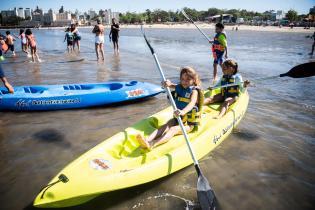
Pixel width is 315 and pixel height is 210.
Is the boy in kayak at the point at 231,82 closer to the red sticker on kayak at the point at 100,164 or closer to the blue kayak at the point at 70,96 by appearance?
the blue kayak at the point at 70,96

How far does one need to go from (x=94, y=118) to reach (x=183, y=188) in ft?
10.2

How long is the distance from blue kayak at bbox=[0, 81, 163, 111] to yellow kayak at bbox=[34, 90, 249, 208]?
2119 millimetres

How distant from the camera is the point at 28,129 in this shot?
5.32m

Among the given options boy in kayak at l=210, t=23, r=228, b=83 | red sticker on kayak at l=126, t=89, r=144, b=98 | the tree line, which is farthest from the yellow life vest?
the tree line

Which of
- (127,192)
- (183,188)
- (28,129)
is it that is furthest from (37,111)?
(183,188)

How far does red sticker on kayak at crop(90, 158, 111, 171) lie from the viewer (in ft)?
10.5

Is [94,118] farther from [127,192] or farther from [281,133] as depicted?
[281,133]

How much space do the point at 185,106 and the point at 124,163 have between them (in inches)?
55.4

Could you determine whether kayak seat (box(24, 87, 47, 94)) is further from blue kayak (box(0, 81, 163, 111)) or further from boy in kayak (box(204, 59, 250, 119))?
boy in kayak (box(204, 59, 250, 119))

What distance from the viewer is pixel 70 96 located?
6.34 metres

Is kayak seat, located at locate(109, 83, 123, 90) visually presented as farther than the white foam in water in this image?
Yes

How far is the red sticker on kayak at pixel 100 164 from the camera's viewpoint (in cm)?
320

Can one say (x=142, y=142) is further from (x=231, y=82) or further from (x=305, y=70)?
(x=305, y=70)

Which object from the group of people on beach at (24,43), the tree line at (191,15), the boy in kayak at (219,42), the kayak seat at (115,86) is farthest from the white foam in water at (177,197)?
the tree line at (191,15)
